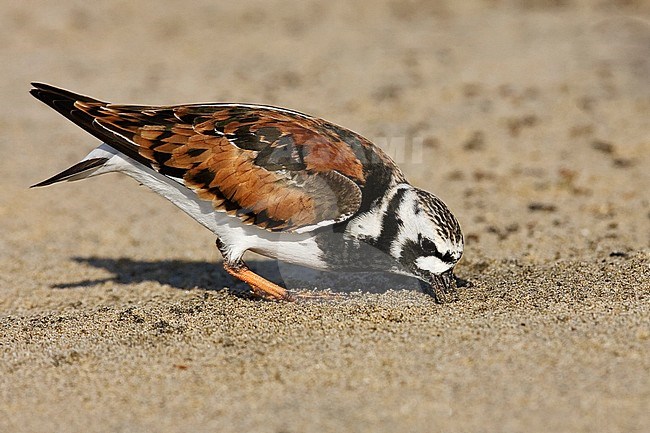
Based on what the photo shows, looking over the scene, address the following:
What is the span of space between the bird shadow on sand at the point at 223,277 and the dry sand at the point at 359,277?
0.04 metres

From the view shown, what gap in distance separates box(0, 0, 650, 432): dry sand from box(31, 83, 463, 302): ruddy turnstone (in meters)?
0.28

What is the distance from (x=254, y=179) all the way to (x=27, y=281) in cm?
249

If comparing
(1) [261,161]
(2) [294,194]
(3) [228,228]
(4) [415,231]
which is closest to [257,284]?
(3) [228,228]

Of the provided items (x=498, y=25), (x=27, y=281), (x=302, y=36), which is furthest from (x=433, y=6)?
(x=27, y=281)

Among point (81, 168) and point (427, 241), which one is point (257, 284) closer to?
point (427, 241)

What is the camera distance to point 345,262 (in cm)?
492

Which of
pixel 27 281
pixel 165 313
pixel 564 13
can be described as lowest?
pixel 27 281

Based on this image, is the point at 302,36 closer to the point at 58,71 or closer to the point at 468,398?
the point at 58,71

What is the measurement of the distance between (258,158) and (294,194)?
31cm

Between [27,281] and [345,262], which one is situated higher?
[345,262]

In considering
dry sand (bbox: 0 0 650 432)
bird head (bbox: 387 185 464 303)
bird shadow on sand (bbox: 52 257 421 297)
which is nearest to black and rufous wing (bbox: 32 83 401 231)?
bird head (bbox: 387 185 464 303)

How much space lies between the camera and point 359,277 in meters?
5.55

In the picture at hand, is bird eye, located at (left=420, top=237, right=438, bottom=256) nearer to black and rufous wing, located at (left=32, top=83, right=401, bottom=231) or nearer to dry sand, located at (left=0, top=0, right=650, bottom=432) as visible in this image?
dry sand, located at (left=0, top=0, right=650, bottom=432)

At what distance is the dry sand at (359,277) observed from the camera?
383cm
